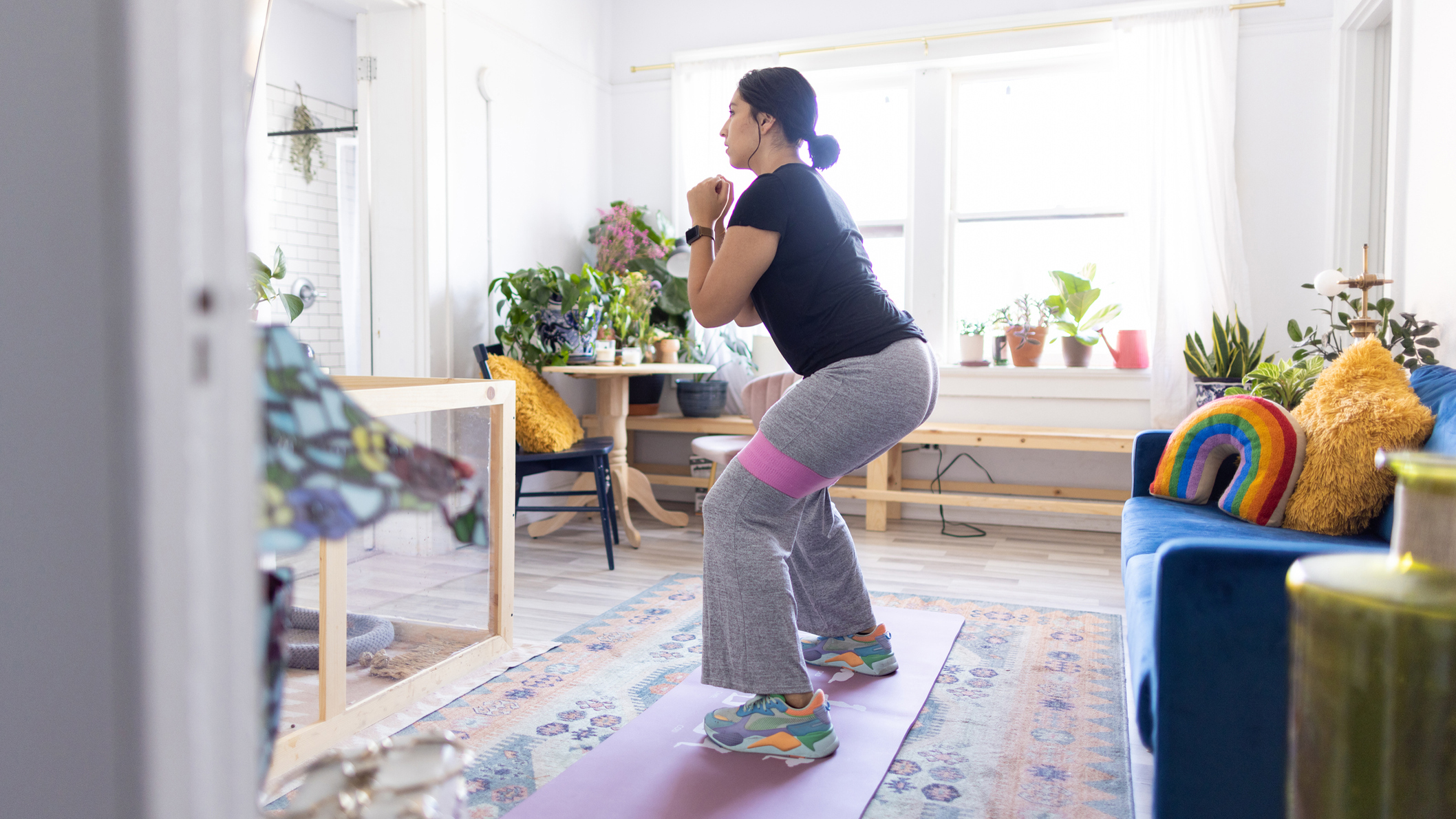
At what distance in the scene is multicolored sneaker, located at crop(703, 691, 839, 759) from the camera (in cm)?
179

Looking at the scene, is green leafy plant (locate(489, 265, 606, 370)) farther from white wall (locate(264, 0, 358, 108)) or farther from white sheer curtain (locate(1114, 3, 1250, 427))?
white sheer curtain (locate(1114, 3, 1250, 427))

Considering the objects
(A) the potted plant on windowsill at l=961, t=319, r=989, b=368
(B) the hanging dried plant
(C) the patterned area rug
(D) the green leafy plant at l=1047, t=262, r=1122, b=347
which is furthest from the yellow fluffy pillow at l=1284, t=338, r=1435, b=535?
(B) the hanging dried plant

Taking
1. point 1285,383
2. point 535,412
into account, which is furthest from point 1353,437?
point 535,412

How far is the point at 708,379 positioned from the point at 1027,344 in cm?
155

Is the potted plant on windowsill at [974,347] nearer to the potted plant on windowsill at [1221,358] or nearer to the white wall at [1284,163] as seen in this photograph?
the potted plant on windowsill at [1221,358]

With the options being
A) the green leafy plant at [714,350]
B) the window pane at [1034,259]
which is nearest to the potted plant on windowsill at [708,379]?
the green leafy plant at [714,350]

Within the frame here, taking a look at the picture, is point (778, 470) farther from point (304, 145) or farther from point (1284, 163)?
point (304, 145)

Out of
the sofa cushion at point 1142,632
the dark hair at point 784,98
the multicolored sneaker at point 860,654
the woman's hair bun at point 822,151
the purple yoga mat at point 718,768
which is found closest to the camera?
the sofa cushion at point 1142,632

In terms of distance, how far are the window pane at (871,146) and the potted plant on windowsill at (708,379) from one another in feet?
3.03

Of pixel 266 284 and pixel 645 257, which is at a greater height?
pixel 645 257

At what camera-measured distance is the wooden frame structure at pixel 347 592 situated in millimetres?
1796

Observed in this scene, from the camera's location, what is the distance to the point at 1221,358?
3.83 m

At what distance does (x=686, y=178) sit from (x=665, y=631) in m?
2.82

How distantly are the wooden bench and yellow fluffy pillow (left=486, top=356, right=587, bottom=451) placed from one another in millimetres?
817
